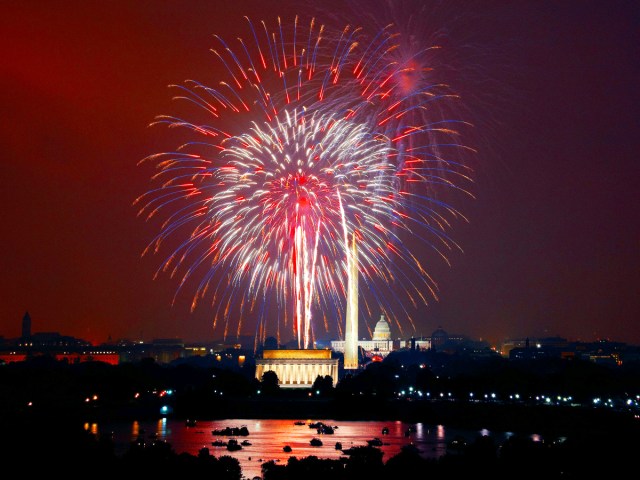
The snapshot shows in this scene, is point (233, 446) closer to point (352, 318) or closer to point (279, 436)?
point (279, 436)

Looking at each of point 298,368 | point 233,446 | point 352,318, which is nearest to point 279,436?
point 233,446

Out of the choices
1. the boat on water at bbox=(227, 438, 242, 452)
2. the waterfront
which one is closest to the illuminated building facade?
the waterfront

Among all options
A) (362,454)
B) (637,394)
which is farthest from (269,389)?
(362,454)

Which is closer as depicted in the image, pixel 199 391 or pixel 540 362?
pixel 199 391

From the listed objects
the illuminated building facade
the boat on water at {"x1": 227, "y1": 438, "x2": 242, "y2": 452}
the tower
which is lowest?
the boat on water at {"x1": 227, "y1": 438, "x2": 242, "y2": 452}

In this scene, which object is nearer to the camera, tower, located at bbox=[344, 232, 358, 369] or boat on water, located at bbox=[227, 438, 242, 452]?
boat on water, located at bbox=[227, 438, 242, 452]

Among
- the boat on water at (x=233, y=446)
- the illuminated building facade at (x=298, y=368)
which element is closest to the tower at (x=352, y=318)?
the illuminated building facade at (x=298, y=368)

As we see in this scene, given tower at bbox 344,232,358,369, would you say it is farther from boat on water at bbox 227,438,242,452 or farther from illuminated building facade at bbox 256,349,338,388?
boat on water at bbox 227,438,242,452

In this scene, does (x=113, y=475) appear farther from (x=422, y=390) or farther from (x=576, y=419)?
(x=422, y=390)
